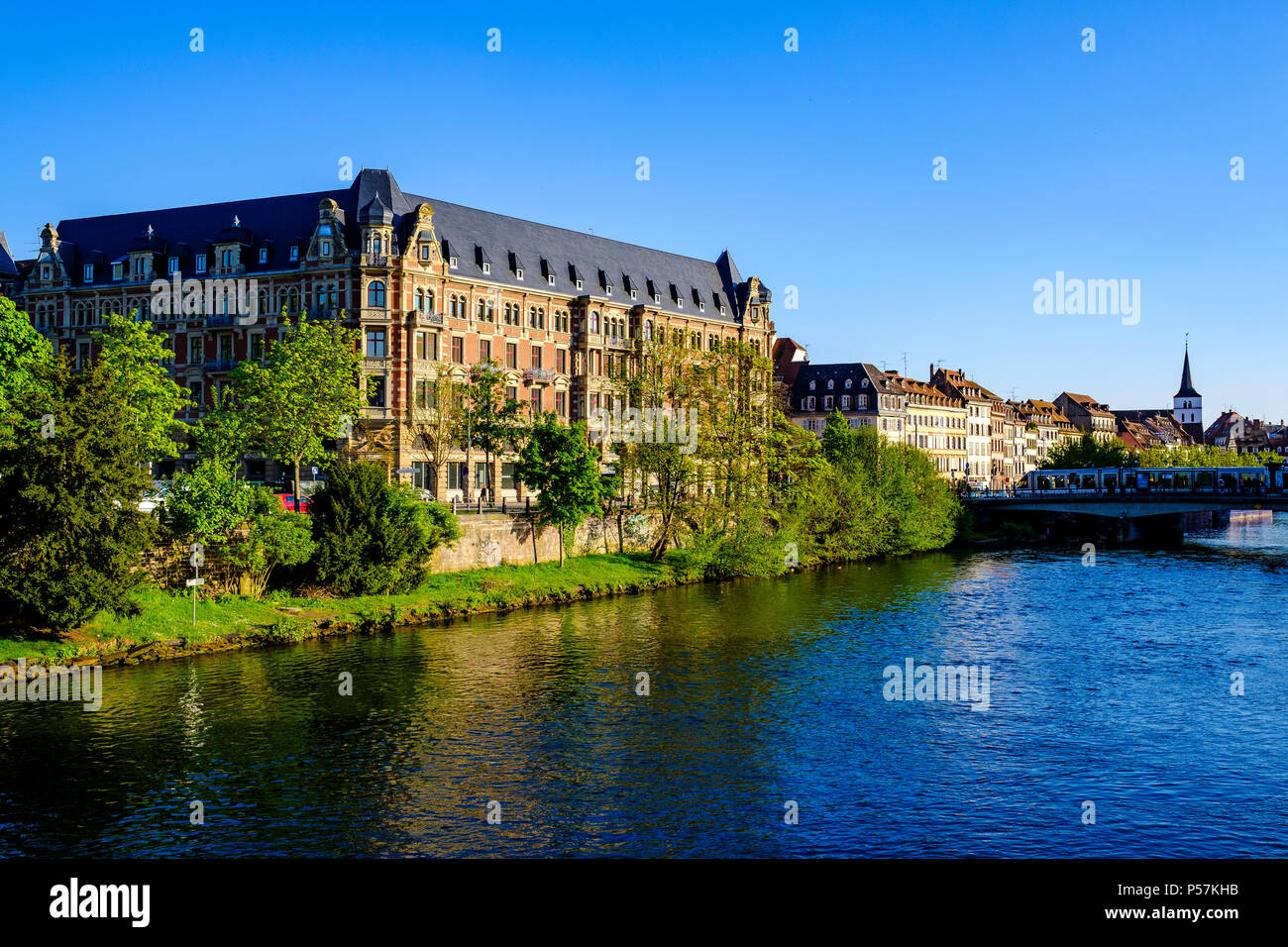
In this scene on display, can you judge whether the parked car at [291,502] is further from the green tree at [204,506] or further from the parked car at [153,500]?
the parked car at [153,500]

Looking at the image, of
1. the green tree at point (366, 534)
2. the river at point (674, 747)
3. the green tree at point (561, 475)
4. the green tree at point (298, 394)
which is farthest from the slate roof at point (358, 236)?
the river at point (674, 747)

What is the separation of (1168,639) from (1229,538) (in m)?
75.3

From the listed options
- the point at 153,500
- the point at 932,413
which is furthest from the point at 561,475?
the point at 932,413

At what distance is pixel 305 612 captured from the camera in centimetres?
4750

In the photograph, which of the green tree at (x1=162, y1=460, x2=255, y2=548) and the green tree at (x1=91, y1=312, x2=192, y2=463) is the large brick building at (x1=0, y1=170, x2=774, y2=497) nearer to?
the green tree at (x1=91, y1=312, x2=192, y2=463)

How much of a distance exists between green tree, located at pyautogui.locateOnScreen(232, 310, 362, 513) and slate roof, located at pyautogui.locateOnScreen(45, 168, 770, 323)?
61.9 feet

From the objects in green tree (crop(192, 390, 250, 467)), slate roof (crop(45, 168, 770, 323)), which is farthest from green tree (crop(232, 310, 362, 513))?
slate roof (crop(45, 168, 770, 323))

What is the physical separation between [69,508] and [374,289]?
3893 centimetres

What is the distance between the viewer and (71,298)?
3270 inches

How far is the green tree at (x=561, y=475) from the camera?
207ft

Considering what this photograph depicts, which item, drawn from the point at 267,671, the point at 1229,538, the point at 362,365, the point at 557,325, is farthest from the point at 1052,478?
the point at 267,671

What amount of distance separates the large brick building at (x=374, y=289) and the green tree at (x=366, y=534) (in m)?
17.1

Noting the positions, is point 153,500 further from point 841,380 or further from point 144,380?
point 841,380
